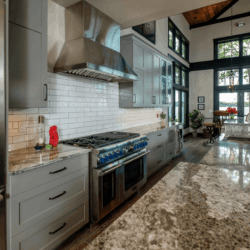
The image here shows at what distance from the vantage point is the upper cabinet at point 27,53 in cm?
166

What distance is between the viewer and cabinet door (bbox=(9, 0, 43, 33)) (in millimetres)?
1677

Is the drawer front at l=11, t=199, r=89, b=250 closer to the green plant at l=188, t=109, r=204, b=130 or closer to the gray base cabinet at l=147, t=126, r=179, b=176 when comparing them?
the gray base cabinet at l=147, t=126, r=179, b=176

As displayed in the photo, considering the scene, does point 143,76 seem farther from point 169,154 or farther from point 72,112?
point 169,154

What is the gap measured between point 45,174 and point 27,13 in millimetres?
1551

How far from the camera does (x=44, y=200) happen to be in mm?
1601

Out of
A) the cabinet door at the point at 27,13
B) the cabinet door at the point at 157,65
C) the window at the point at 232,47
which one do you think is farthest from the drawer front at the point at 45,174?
the window at the point at 232,47

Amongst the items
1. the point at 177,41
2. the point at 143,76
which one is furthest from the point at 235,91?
the point at 143,76

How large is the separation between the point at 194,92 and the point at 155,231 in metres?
9.32

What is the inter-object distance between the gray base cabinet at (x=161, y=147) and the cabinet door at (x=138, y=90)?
0.69 metres

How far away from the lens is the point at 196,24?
29.3 ft

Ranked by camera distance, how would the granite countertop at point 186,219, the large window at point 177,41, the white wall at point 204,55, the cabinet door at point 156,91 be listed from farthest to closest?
the white wall at point 204,55, the large window at point 177,41, the cabinet door at point 156,91, the granite countertop at point 186,219

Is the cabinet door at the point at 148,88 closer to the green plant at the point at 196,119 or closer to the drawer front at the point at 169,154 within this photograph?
the drawer front at the point at 169,154

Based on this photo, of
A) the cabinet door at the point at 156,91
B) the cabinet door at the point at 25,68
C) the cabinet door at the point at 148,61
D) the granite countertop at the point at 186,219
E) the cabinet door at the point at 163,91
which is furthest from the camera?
the cabinet door at the point at 163,91

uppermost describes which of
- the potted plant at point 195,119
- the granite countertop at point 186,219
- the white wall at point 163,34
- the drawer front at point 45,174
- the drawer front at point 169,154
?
the white wall at point 163,34
